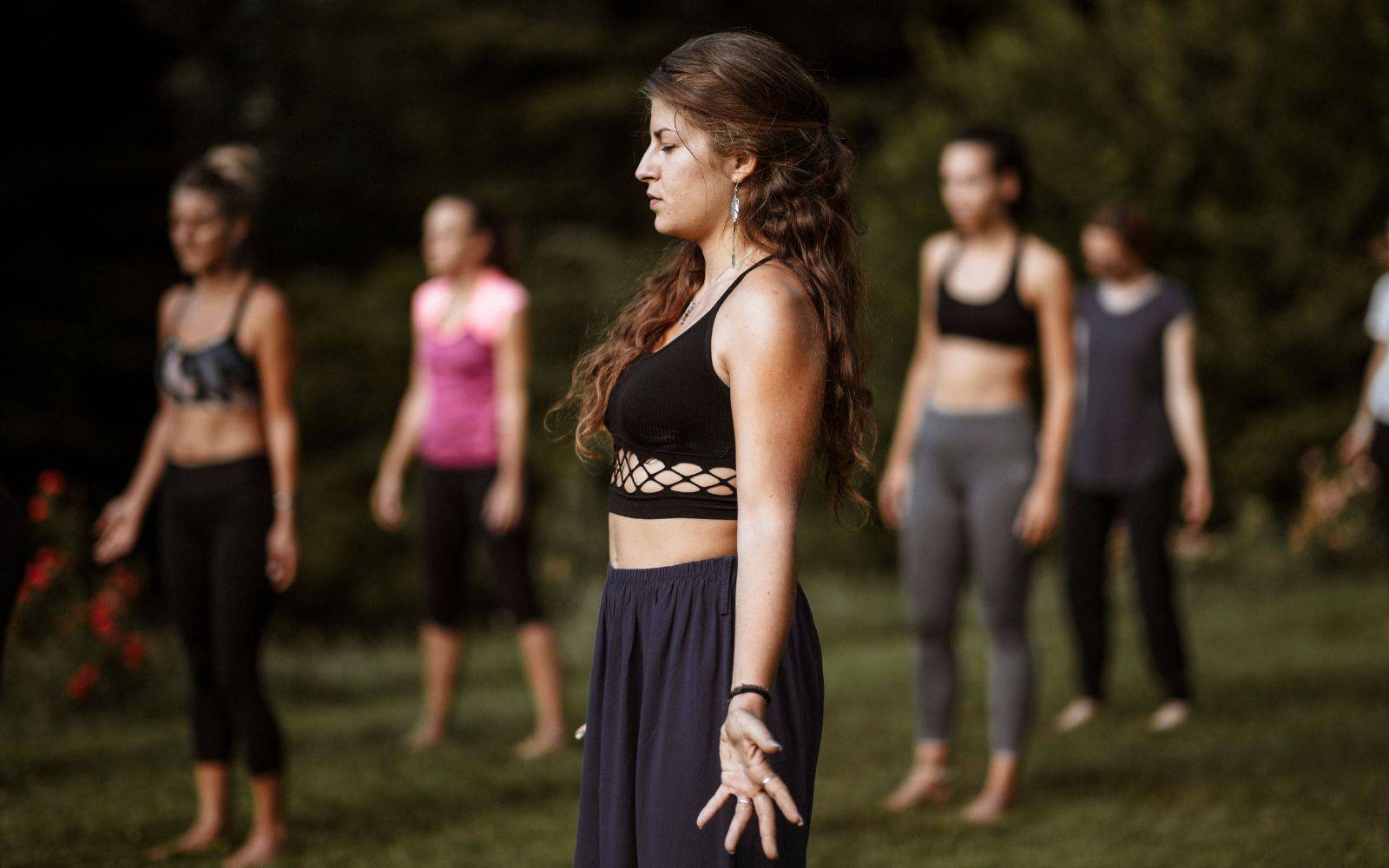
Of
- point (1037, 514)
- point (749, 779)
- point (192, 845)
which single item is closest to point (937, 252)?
point (1037, 514)

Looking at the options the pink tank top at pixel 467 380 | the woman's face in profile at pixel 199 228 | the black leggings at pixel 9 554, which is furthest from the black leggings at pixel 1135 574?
the black leggings at pixel 9 554

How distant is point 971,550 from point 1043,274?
106 cm

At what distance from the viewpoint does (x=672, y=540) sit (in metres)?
2.71

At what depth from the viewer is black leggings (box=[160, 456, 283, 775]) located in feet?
15.6

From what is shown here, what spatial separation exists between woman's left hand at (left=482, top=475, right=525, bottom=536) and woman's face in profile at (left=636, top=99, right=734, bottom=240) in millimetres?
3817

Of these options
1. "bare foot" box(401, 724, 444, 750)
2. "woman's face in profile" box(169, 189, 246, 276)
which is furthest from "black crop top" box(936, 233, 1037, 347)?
"bare foot" box(401, 724, 444, 750)

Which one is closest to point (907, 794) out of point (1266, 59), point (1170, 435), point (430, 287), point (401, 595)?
point (1170, 435)

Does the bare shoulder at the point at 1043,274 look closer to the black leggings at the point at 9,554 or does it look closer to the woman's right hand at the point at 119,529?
the woman's right hand at the point at 119,529

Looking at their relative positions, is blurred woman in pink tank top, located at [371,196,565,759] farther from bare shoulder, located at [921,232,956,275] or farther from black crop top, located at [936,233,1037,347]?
black crop top, located at [936,233,1037,347]

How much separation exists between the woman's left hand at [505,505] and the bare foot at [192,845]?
1879mm

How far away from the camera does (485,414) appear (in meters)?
6.59

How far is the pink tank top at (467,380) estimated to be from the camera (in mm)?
6523

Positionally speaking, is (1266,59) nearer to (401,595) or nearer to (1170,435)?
(1170,435)

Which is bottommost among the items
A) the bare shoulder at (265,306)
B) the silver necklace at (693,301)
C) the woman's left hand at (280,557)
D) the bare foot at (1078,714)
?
the bare foot at (1078,714)
